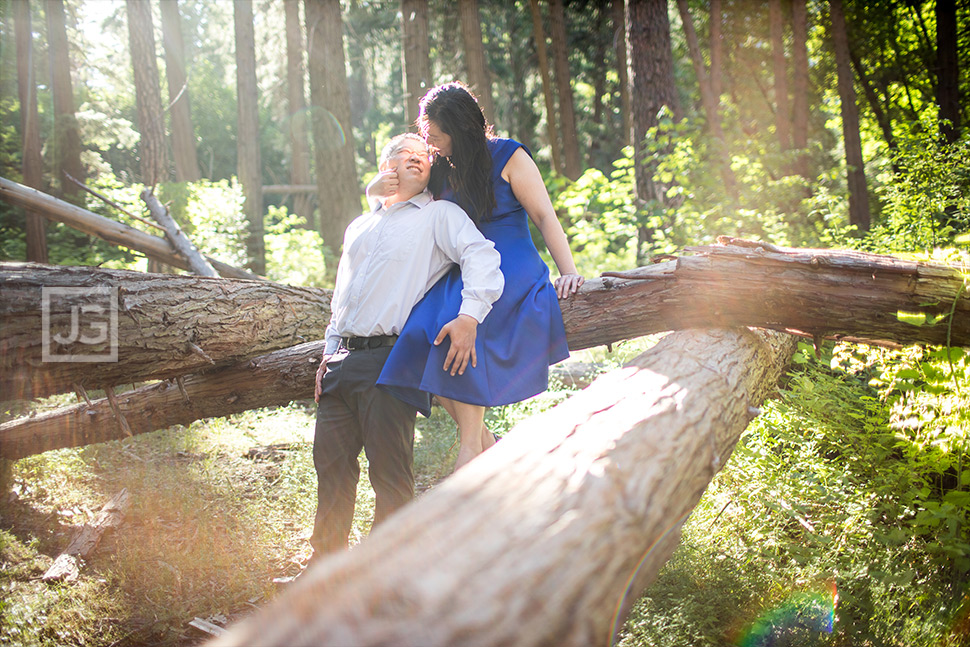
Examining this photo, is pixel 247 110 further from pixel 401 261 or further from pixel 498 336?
pixel 498 336

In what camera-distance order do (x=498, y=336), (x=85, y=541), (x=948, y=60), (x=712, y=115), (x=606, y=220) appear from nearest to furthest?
(x=498, y=336), (x=85, y=541), (x=606, y=220), (x=712, y=115), (x=948, y=60)

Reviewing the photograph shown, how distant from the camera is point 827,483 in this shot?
360cm

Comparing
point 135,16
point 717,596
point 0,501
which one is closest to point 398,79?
point 135,16

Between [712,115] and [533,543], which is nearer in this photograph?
[533,543]

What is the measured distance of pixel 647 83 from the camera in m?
8.92

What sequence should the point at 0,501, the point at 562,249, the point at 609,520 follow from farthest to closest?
the point at 0,501 → the point at 562,249 → the point at 609,520

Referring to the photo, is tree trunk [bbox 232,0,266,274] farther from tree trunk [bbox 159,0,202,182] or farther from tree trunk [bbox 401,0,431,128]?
tree trunk [bbox 401,0,431,128]

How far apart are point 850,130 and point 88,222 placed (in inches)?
519

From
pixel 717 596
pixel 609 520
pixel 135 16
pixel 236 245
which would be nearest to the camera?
pixel 609 520

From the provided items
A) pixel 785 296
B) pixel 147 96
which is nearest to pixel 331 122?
pixel 147 96

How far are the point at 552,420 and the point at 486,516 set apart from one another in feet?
→ 2.21

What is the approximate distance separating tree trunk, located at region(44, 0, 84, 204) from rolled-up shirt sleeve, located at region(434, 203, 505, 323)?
38.3 feet

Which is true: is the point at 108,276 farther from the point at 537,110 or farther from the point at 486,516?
the point at 537,110

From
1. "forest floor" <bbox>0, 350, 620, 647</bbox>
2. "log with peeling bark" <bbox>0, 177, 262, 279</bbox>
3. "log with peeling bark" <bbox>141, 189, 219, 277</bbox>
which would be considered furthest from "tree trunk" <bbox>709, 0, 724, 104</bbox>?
"log with peeling bark" <bbox>0, 177, 262, 279</bbox>
